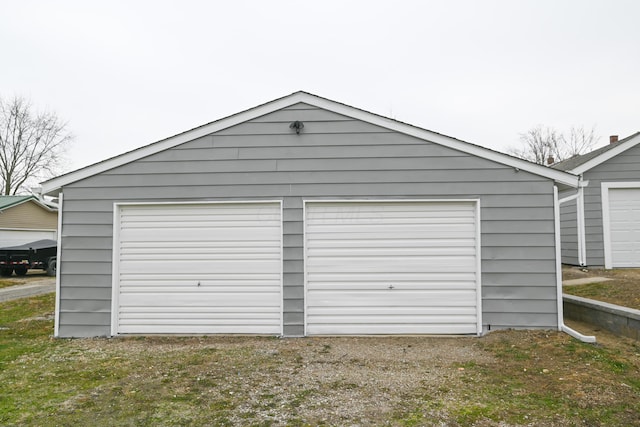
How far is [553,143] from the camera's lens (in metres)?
33.8

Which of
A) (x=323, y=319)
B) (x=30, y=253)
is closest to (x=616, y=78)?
(x=323, y=319)

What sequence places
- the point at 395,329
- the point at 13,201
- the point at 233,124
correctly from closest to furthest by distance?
the point at 395,329 → the point at 233,124 → the point at 13,201

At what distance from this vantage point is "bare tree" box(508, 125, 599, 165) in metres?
31.9

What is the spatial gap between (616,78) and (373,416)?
1893 cm

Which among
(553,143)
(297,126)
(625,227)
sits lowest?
(625,227)

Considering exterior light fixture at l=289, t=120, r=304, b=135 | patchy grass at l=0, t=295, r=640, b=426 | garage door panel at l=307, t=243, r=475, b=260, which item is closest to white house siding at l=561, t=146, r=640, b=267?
patchy grass at l=0, t=295, r=640, b=426

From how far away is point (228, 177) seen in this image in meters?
6.11

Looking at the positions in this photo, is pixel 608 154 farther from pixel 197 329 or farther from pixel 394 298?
pixel 197 329

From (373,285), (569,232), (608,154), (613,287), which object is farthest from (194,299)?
(608,154)

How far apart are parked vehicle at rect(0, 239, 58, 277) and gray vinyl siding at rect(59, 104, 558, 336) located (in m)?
10.8

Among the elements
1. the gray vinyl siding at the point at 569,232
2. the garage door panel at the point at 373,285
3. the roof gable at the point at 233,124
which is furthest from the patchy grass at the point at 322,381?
the gray vinyl siding at the point at 569,232

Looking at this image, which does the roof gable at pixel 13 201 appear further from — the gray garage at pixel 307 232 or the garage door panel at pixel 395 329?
the garage door panel at pixel 395 329

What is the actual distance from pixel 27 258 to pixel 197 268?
12520 mm

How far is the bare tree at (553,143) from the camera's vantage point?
31.9m
